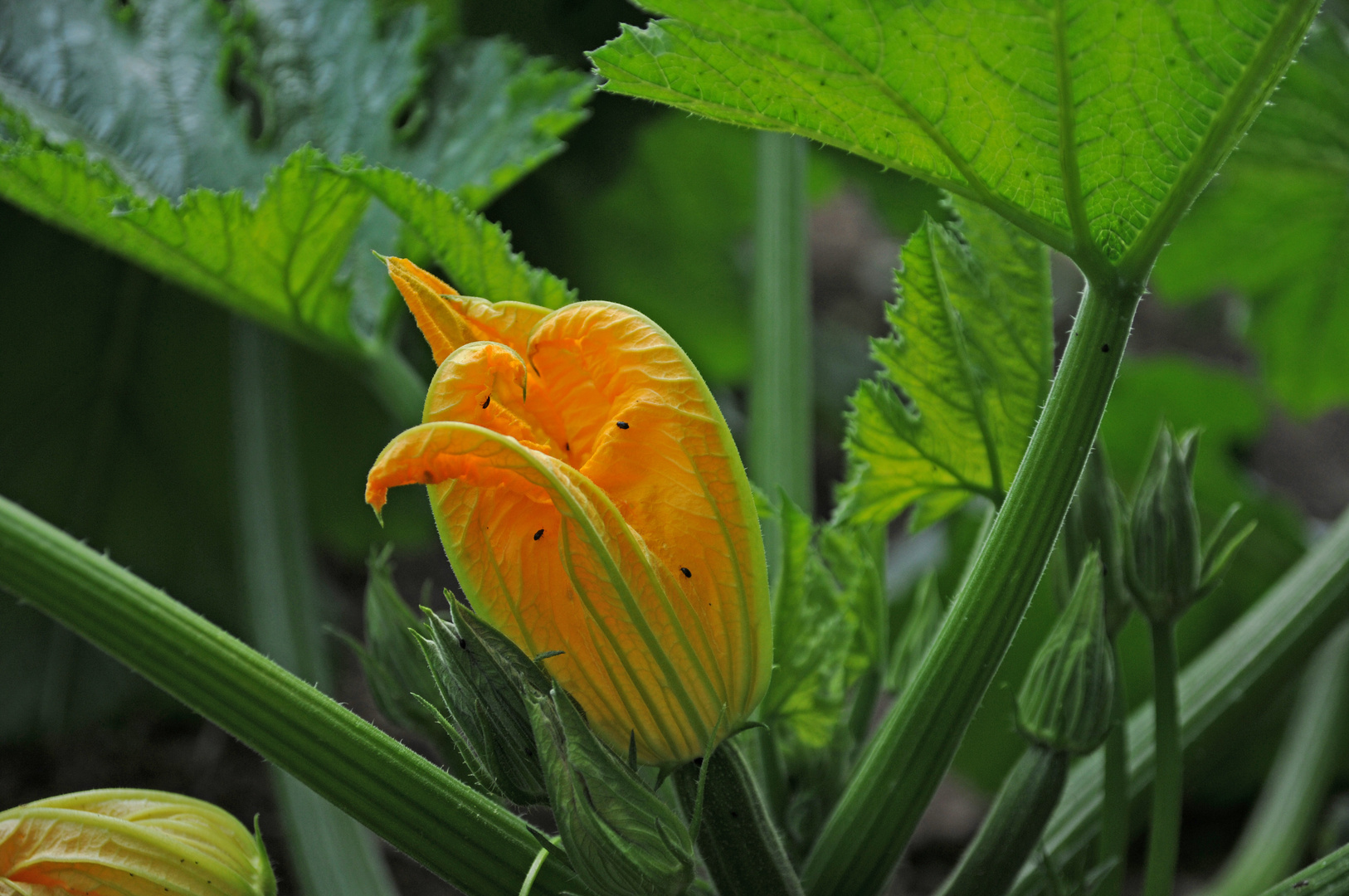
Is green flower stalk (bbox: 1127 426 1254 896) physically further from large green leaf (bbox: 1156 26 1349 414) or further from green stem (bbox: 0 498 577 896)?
large green leaf (bbox: 1156 26 1349 414)

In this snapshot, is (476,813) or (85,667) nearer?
(476,813)

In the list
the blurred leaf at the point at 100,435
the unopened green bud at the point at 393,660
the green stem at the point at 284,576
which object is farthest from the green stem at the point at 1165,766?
the blurred leaf at the point at 100,435

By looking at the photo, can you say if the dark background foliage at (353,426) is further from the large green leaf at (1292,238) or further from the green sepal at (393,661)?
the green sepal at (393,661)

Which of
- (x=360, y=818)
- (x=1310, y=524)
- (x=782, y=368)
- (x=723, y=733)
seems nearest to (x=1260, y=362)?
(x=1310, y=524)

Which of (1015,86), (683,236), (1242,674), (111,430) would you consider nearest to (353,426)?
(111,430)

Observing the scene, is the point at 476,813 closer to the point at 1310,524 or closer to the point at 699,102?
the point at 699,102

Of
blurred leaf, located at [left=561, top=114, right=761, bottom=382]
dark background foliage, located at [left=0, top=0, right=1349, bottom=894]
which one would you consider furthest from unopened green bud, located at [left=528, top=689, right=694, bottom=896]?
blurred leaf, located at [left=561, top=114, right=761, bottom=382]
